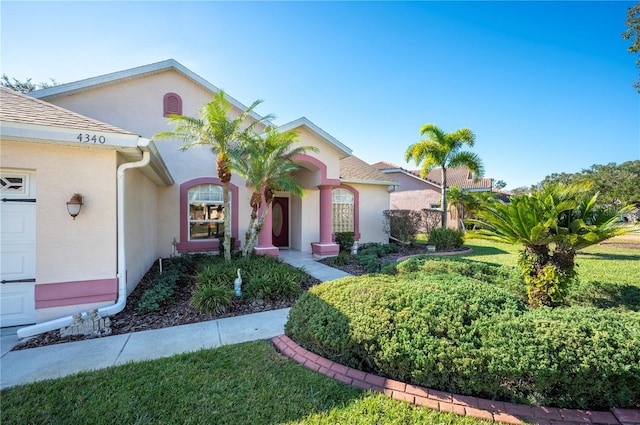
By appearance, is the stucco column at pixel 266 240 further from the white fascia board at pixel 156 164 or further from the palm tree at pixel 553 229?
the palm tree at pixel 553 229

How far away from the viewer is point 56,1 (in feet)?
22.2

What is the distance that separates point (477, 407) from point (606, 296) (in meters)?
4.68

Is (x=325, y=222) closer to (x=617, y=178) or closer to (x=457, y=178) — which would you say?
(x=457, y=178)

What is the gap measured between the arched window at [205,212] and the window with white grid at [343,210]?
5.87 meters

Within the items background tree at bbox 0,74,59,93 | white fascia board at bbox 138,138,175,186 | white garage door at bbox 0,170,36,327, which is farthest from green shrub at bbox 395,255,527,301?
background tree at bbox 0,74,59,93

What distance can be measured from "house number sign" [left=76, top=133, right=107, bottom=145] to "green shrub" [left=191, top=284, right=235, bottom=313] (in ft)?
12.1

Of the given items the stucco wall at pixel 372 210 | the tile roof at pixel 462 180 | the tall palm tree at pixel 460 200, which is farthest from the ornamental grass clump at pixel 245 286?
the tile roof at pixel 462 180

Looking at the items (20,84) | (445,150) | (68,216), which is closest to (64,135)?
(68,216)

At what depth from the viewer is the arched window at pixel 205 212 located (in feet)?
38.1

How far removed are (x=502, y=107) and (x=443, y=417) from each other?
1645 cm

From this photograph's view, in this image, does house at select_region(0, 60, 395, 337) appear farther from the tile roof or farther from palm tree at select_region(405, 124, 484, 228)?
the tile roof

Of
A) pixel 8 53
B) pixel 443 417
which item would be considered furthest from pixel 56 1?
pixel 443 417

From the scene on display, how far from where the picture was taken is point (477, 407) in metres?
3.01

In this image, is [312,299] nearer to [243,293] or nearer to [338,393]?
[338,393]
